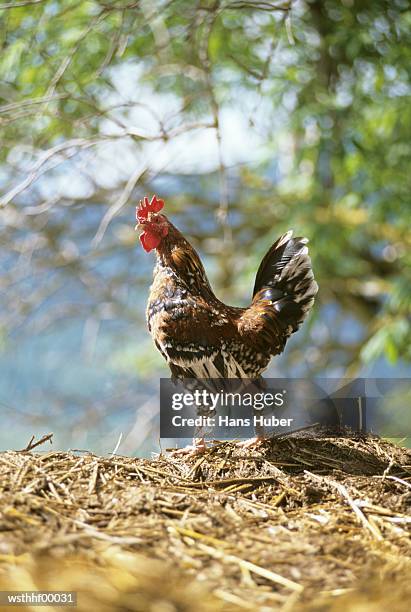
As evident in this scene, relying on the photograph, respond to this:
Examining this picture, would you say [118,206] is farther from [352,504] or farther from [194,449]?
[352,504]

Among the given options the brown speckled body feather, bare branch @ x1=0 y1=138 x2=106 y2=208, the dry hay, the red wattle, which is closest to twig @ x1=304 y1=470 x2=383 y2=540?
the dry hay

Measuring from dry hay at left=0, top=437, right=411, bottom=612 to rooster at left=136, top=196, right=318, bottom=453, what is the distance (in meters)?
0.21

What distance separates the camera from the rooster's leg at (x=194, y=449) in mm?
1241

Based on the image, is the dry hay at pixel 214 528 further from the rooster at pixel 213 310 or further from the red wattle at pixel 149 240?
the red wattle at pixel 149 240

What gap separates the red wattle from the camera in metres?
1.47

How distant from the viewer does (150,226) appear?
148 centimetres

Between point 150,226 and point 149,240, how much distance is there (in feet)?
0.10

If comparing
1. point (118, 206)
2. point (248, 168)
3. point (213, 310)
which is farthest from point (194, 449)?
point (248, 168)

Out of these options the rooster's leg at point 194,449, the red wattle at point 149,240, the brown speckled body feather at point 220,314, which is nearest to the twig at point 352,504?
the rooster's leg at point 194,449

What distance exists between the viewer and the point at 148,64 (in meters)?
3.49

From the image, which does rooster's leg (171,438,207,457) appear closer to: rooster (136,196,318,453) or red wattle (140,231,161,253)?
rooster (136,196,318,453)

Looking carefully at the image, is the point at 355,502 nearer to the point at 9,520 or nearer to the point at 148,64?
the point at 9,520

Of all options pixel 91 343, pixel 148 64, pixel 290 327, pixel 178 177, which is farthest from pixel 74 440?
pixel 290 327

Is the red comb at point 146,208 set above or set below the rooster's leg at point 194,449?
above
